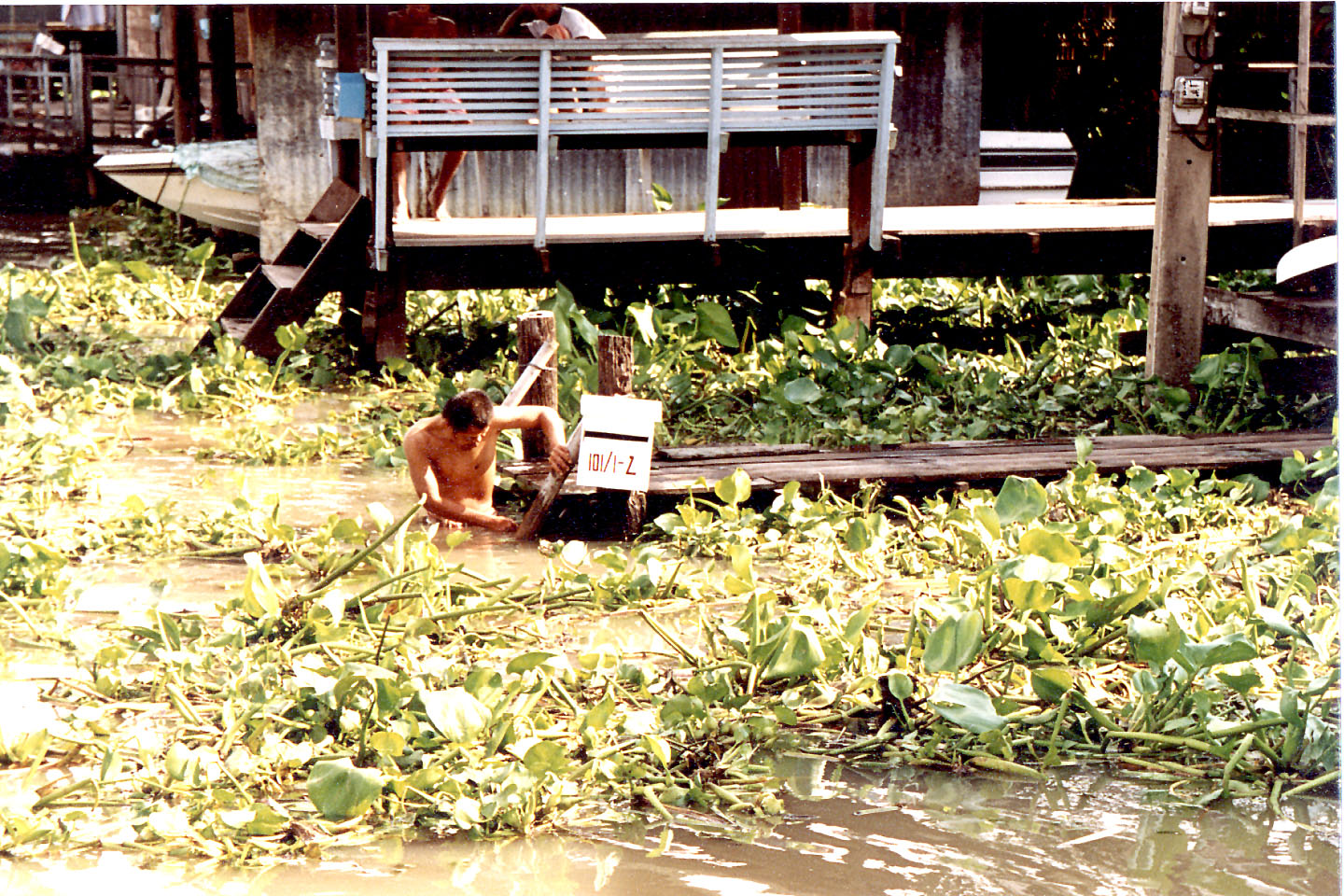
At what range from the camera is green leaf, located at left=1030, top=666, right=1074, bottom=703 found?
431 cm

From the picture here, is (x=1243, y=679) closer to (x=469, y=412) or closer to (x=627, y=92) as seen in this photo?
(x=469, y=412)

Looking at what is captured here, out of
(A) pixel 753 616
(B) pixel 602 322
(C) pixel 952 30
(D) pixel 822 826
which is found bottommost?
(D) pixel 822 826

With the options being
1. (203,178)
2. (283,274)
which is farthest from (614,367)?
(203,178)

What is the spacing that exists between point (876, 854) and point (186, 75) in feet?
43.6

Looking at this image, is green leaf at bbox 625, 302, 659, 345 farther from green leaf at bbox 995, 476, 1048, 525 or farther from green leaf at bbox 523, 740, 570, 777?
green leaf at bbox 523, 740, 570, 777

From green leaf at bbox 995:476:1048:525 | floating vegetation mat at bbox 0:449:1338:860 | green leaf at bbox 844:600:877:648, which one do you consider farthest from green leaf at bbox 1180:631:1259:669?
green leaf at bbox 995:476:1048:525

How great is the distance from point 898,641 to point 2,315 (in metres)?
6.91

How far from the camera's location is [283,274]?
10.0m

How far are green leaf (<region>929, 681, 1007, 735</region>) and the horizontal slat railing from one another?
17.3 feet

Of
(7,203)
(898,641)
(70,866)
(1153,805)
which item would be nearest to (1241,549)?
(898,641)

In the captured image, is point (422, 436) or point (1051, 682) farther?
point (422, 436)

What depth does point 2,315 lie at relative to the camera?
9695 mm

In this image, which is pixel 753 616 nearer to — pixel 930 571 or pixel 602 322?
pixel 930 571

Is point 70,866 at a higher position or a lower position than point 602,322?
lower
